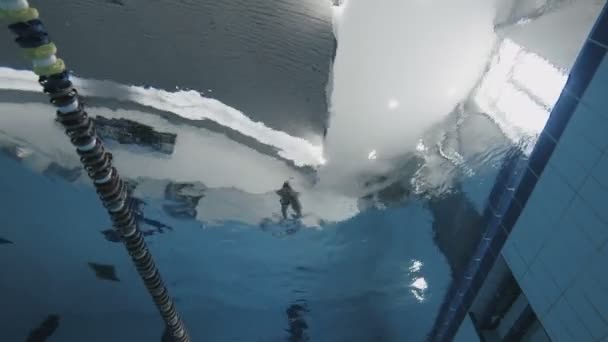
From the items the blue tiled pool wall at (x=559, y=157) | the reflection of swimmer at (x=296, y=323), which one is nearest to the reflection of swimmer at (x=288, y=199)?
the blue tiled pool wall at (x=559, y=157)

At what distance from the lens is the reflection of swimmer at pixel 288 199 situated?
4.13 metres

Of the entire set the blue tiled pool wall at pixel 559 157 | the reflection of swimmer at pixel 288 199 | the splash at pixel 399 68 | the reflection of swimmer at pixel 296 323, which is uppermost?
the splash at pixel 399 68

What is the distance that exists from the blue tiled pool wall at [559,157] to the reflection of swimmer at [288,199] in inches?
71.6

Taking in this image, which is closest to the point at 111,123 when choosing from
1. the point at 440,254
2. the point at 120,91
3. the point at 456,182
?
the point at 120,91

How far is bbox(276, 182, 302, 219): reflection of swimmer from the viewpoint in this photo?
4132 mm

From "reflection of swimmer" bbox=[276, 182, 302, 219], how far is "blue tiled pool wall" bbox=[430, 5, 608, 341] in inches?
71.6

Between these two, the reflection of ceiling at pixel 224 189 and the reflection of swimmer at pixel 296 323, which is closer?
the reflection of ceiling at pixel 224 189

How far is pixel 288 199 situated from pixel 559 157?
8.31ft

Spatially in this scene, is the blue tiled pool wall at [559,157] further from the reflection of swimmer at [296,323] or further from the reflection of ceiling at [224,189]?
the reflection of swimmer at [296,323]

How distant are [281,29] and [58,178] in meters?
2.81

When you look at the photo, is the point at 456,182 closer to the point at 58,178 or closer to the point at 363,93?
the point at 363,93

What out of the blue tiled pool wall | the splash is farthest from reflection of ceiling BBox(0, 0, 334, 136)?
the blue tiled pool wall

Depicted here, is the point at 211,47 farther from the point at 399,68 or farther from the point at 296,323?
the point at 296,323

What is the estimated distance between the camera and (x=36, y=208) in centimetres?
430
